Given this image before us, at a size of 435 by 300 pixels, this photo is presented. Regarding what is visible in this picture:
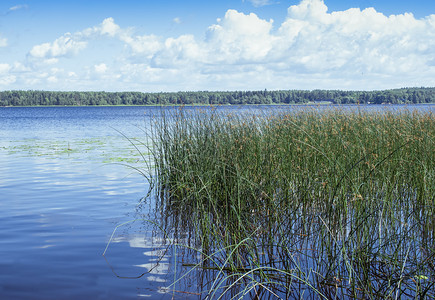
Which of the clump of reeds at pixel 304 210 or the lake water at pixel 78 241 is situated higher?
the clump of reeds at pixel 304 210

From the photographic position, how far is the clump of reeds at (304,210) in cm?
354

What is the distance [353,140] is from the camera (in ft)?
23.7

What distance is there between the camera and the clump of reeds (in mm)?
3537

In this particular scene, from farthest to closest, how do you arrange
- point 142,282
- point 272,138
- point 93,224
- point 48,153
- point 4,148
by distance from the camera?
1. point 4,148
2. point 48,153
3. point 272,138
4. point 93,224
5. point 142,282

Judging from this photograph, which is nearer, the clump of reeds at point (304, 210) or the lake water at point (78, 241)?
the clump of reeds at point (304, 210)

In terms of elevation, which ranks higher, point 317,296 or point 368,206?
point 368,206

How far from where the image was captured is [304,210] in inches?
180

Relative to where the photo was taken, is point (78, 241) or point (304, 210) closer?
point (304, 210)

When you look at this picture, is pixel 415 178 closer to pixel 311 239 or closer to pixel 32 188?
pixel 311 239

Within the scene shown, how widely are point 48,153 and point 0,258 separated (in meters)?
10.6

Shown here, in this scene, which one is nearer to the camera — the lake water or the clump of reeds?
the clump of reeds

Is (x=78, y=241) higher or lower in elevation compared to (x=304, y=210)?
lower

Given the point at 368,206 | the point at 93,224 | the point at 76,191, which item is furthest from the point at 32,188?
the point at 368,206

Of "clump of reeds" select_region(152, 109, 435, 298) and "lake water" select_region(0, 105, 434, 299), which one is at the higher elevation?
"clump of reeds" select_region(152, 109, 435, 298)
